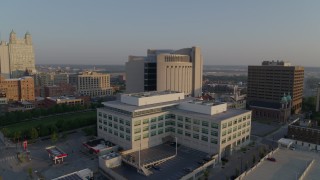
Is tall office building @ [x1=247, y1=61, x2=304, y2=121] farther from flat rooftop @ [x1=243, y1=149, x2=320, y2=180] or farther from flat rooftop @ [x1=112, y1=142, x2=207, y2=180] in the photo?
flat rooftop @ [x1=112, y1=142, x2=207, y2=180]

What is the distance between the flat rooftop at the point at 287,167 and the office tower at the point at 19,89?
476 feet

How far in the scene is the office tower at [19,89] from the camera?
159500 mm

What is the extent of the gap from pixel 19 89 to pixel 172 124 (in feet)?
398

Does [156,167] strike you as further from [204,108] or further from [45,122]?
[45,122]

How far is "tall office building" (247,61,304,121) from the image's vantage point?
417 ft

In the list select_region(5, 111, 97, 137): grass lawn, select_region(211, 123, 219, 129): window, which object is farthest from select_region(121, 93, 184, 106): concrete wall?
select_region(5, 111, 97, 137): grass lawn

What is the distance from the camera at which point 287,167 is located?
202 ft

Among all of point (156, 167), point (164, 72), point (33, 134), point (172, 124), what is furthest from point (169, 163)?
point (164, 72)

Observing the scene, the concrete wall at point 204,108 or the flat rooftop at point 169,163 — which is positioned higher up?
the concrete wall at point 204,108

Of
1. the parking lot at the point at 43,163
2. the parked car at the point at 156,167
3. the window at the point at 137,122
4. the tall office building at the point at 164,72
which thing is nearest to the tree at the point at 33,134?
the parking lot at the point at 43,163

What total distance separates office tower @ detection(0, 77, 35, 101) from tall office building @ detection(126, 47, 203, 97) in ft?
230

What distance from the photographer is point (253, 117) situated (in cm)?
13050

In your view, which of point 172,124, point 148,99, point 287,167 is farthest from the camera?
point 172,124

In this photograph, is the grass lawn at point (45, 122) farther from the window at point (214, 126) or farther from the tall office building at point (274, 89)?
the tall office building at point (274, 89)
